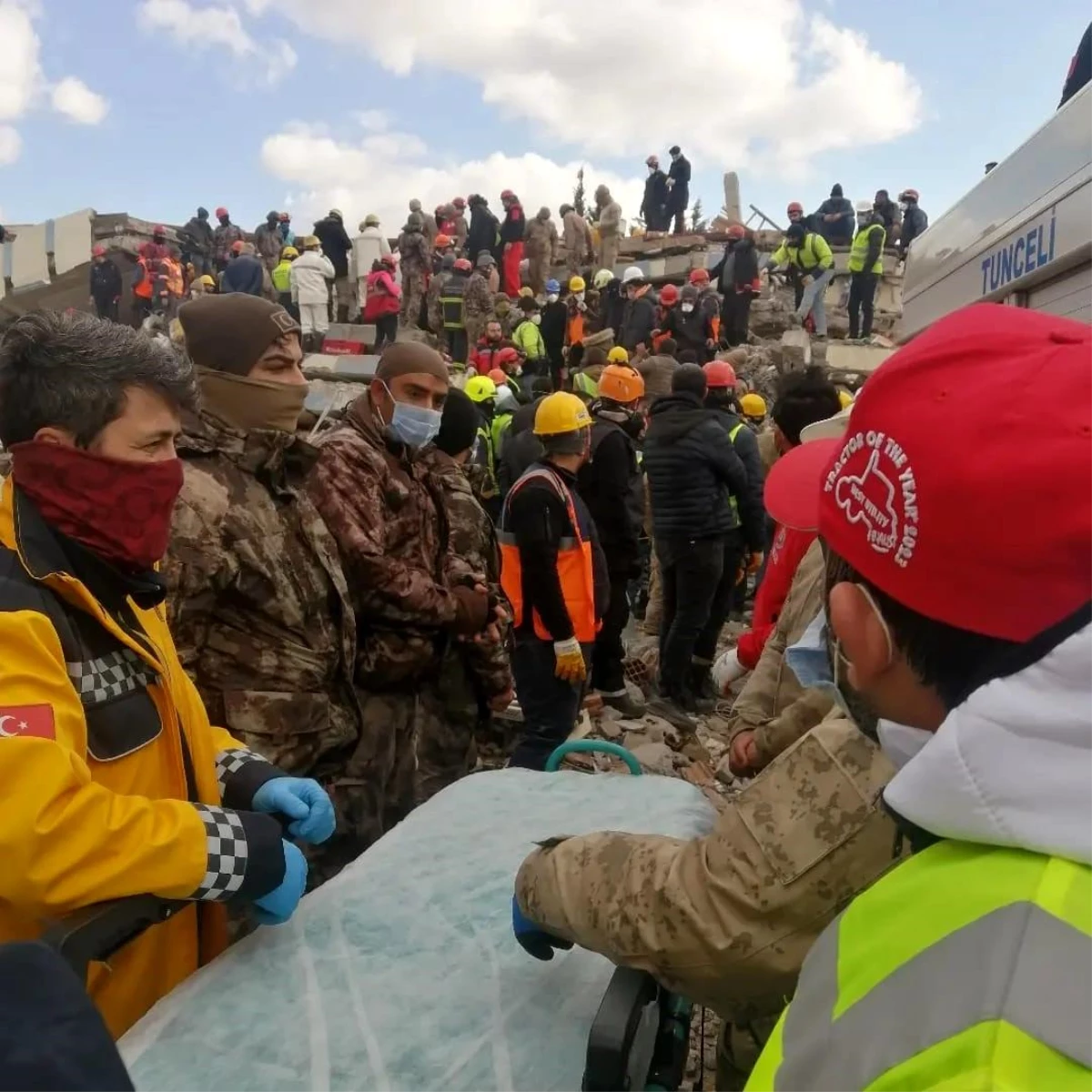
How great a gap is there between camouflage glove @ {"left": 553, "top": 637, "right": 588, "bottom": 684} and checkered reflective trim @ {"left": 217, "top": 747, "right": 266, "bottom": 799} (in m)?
2.45

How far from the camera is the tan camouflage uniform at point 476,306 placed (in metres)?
16.5

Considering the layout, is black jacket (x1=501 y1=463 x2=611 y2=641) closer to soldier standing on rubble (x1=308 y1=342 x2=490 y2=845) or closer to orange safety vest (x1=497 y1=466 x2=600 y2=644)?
orange safety vest (x1=497 y1=466 x2=600 y2=644)

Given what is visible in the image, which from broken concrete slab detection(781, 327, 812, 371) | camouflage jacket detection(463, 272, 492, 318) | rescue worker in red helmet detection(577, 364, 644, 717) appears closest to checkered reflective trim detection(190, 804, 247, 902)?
rescue worker in red helmet detection(577, 364, 644, 717)

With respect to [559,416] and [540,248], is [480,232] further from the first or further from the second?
[559,416]

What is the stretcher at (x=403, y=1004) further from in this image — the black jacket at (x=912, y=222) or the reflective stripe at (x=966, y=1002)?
the black jacket at (x=912, y=222)

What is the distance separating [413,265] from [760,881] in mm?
18828

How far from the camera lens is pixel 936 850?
77 cm

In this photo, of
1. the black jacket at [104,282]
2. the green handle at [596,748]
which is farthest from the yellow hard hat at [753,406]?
the black jacket at [104,282]

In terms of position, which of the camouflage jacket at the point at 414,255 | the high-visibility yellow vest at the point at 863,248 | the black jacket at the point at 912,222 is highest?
the black jacket at the point at 912,222

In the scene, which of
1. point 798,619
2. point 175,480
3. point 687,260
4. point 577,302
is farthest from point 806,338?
point 175,480

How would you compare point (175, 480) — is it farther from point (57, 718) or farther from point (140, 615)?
point (57, 718)

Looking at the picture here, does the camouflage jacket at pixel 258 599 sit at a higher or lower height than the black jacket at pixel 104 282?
lower

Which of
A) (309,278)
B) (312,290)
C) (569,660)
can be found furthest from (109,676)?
(312,290)

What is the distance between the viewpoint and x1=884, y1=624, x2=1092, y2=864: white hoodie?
0.68m
